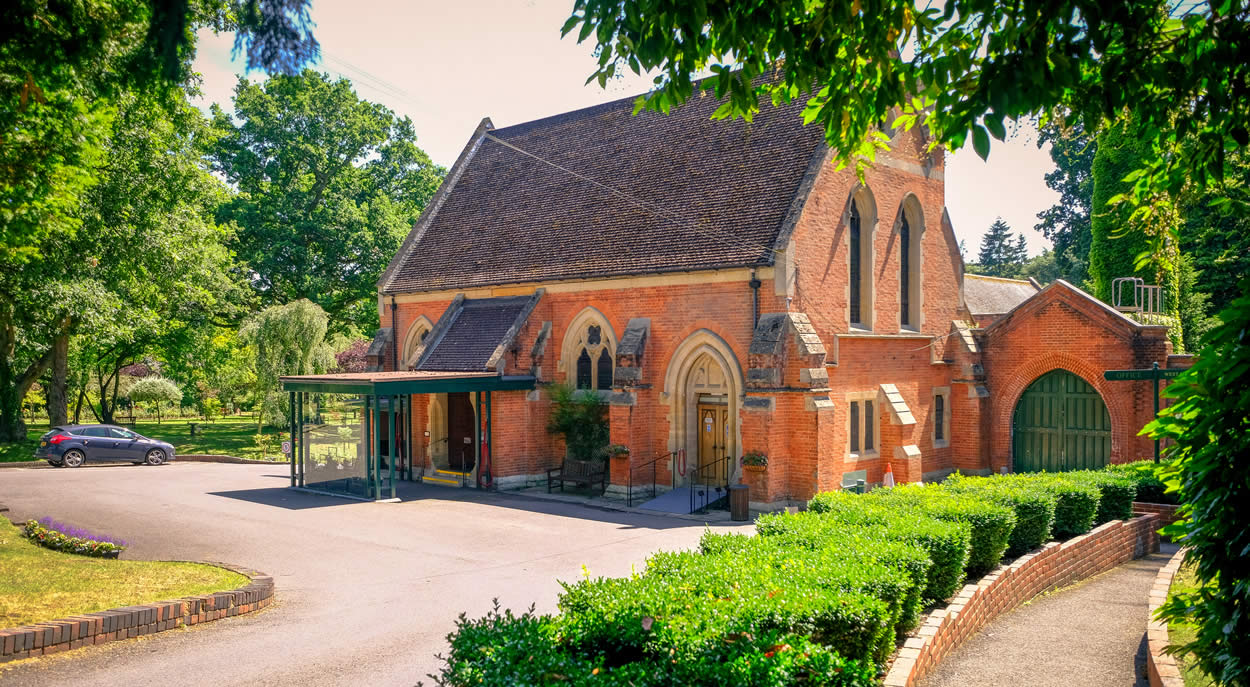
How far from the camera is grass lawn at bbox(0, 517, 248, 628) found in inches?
399

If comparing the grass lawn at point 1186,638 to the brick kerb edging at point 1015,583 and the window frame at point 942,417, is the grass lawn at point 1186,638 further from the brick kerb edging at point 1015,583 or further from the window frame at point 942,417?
the window frame at point 942,417

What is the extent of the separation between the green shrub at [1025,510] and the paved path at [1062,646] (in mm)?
822

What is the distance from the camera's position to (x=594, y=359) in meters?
23.8

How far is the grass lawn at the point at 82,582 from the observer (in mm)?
10144

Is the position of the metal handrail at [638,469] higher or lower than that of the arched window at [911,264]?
lower

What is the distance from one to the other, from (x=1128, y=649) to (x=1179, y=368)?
12923 mm

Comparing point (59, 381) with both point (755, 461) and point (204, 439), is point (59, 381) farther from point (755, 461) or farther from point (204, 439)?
point (755, 461)

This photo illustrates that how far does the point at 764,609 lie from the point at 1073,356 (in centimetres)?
1930

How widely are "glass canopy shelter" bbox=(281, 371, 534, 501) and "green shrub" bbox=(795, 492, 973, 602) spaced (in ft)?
42.5

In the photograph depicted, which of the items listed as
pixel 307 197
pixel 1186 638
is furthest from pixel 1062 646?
pixel 307 197

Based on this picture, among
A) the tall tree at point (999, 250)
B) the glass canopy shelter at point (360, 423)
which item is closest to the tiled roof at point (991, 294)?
the glass canopy shelter at point (360, 423)

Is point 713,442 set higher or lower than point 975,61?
lower

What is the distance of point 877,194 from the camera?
2242 cm

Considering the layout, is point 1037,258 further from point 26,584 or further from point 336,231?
point 26,584
